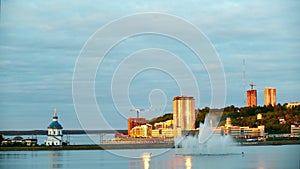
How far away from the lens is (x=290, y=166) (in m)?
51.7

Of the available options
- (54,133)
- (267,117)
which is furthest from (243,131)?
(54,133)

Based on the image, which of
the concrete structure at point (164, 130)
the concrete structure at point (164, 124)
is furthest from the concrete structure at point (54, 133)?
the concrete structure at point (164, 124)

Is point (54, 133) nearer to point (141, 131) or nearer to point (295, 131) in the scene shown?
point (141, 131)

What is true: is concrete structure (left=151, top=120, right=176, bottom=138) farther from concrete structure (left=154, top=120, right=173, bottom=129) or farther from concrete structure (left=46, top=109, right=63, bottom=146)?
concrete structure (left=46, top=109, right=63, bottom=146)

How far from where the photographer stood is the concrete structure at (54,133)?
99312 mm

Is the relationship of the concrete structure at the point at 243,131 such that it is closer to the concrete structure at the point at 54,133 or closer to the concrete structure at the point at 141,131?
the concrete structure at the point at 141,131

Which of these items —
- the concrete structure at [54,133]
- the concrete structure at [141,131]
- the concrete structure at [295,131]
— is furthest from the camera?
the concrete structure at [141,131]

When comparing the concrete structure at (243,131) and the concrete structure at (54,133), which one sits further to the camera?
the concrete structure at (243,131)

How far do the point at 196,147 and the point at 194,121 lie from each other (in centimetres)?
5887

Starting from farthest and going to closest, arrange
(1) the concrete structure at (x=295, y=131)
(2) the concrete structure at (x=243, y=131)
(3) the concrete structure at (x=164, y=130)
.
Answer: (3) the concrete structure at (x=164, y=130), (2) the concrete structure at (x=243, y=131), (1) the concrete structure at (x=295, y=131)

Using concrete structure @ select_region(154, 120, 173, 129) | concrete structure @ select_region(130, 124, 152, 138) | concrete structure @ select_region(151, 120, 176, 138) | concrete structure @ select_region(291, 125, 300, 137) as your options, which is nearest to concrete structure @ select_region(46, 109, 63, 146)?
concrete structure @ select_region(151, 120, 176, 138)

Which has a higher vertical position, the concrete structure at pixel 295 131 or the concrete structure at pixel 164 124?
the concrete structure at pixel 164 124

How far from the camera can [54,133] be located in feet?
328

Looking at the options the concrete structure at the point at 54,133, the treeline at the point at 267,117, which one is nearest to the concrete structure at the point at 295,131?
the treeline at the point at 267,117
